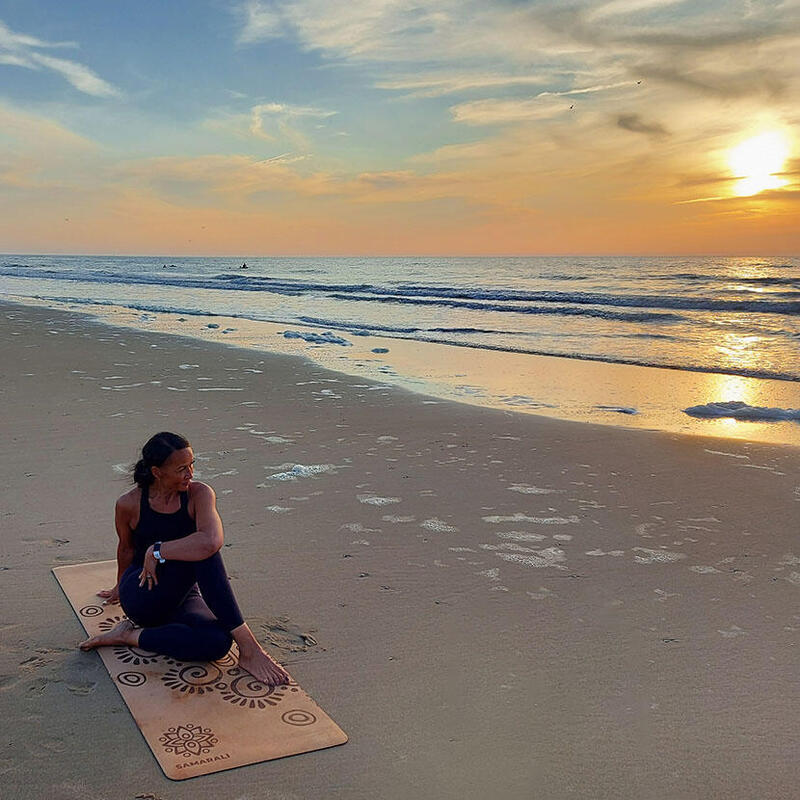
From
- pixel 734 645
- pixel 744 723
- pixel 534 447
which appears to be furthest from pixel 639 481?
pixel 744 723

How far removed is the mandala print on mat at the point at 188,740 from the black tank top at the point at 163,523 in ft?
2.82

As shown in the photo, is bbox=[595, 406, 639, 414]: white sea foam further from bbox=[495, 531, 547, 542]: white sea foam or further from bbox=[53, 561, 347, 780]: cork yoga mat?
bbox=[53, 561, 347, 780]: cork yoga mat

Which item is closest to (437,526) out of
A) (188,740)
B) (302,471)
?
(302,471)

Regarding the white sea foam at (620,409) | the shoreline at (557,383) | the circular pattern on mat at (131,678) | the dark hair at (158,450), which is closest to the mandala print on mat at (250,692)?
the circular pattern on mat at (131,678)

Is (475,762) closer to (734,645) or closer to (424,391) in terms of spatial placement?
(734,645)

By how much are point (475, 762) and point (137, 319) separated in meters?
18.1

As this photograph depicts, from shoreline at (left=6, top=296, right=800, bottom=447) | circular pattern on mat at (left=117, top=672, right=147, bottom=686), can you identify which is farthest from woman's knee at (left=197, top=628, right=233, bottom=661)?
shoreline at (left=6, top=296, right=800, bottom=447)

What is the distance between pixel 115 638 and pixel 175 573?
14.8 inches

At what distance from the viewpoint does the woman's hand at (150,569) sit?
333cm

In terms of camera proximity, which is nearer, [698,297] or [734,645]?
[734,645]

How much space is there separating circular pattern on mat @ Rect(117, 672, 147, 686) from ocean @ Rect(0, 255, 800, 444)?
19.5 ft

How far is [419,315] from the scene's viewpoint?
22.6 m

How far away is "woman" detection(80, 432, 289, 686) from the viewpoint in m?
3.28

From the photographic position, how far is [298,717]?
2951mm
